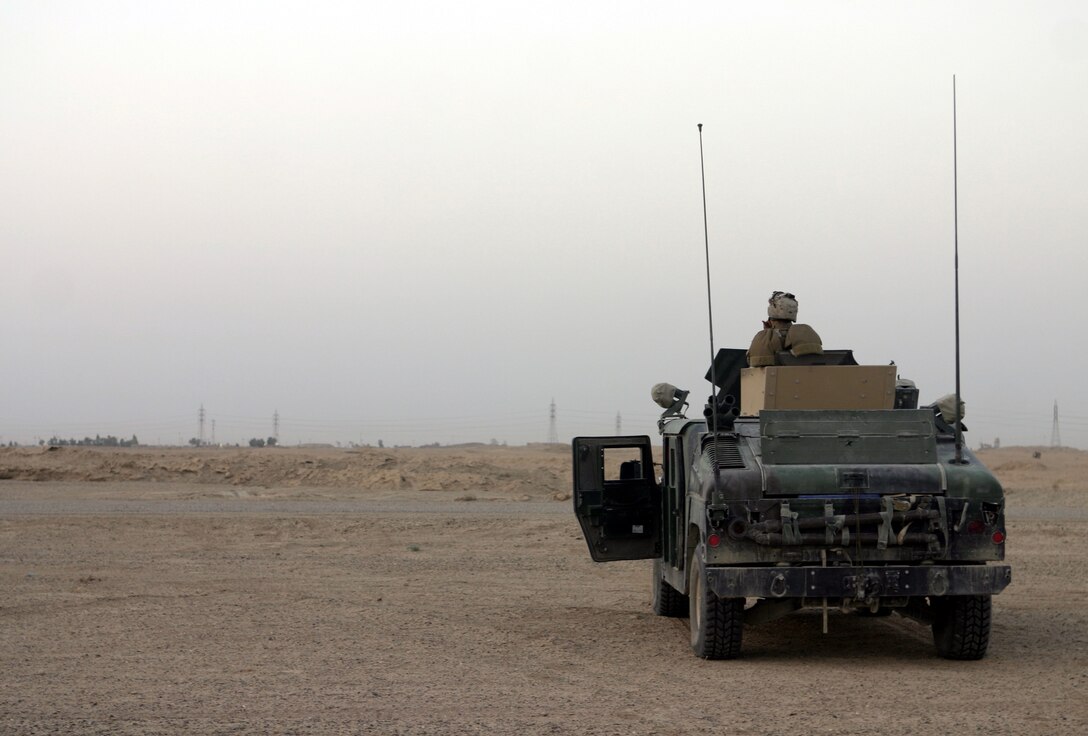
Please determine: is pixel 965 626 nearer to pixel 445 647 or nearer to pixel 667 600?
pixel 667 600

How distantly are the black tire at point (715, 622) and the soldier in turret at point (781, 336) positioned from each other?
207 cm

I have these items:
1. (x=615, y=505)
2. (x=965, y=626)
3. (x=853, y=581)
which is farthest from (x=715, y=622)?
(x=615, y=505)

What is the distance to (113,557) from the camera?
19.0 m

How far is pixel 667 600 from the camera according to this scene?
12.9 meters

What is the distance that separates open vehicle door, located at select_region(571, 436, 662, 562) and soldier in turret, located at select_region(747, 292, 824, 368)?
1.46m

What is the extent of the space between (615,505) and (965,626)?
141 inches

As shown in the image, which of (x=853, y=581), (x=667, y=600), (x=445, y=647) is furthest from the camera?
(x=667, y=600)

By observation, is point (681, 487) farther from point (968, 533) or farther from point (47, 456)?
point (47, 456)

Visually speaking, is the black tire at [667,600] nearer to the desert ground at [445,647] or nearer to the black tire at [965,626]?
the desert ground at [445,647]

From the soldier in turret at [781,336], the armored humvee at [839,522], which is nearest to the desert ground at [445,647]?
the armored humvee at [839,522]

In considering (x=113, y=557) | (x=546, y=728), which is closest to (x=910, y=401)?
(x=546, y=728)

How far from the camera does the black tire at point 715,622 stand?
9.87 meters

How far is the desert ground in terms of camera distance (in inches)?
308

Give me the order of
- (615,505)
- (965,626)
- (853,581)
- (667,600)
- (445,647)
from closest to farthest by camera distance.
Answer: (853,581)
(965,626)
(445,647)
(615,505)
(667,600)
